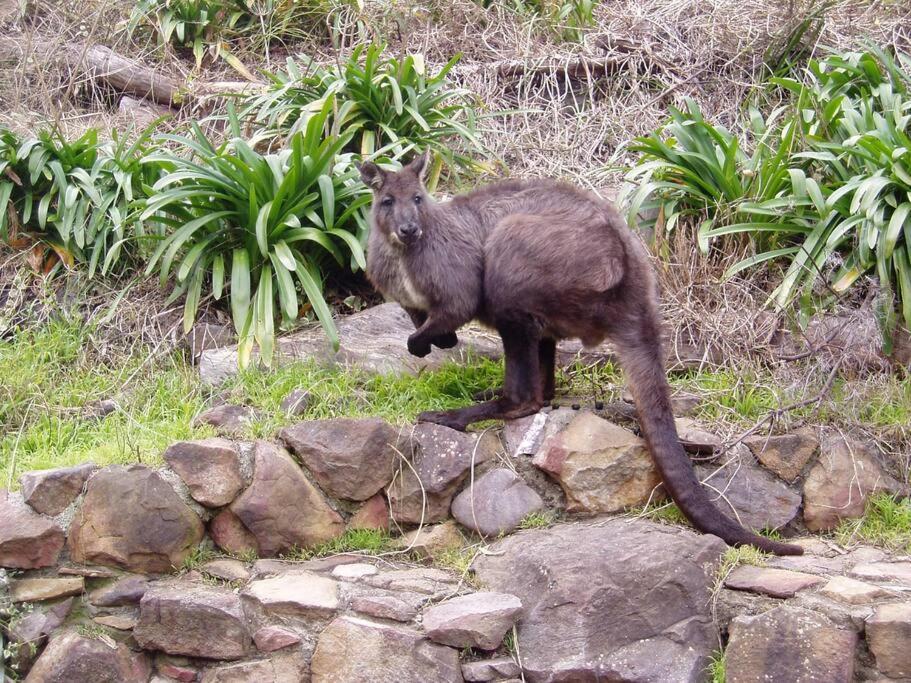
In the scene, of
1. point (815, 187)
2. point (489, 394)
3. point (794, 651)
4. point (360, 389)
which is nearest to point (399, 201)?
point (360, 389)

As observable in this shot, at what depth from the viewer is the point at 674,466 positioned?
4.88 meters

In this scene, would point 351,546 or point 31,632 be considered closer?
point 31,632

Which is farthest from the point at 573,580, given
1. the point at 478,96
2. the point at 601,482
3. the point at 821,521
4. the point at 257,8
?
the point at 257,8

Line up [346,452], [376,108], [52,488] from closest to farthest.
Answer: [52,488] < [346,452] < [376,108]

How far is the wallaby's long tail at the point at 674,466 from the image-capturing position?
4832mm

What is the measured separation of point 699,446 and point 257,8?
6535 mm

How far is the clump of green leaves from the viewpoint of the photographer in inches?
239

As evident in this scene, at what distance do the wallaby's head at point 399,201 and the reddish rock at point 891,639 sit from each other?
9.71 ft

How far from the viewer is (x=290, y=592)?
4605 millimetres

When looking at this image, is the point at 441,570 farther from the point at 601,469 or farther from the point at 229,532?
the point at 229,532

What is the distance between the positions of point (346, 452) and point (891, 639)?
105 inches

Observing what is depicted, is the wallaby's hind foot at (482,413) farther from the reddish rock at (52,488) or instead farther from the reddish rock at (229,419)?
the reddish rock at (52,488)

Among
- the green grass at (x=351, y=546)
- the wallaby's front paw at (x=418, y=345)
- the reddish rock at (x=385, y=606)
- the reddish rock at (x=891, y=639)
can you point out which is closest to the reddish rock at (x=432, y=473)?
the green grass at (x=351, y=546)

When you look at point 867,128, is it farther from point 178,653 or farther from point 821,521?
point 178,653
